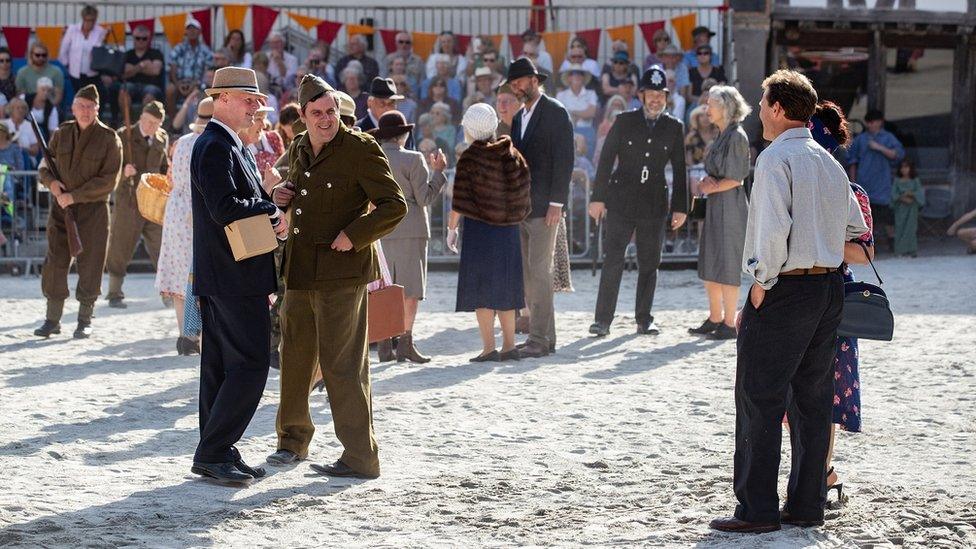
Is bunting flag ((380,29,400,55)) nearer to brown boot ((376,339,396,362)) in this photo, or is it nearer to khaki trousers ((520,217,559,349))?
khaki trousers ((520,217,559,349))

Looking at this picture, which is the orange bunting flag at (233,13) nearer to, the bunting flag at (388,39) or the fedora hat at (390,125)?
the bunting flag at (388,39)

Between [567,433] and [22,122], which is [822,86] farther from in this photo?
[567,433]

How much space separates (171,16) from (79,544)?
48.5ft

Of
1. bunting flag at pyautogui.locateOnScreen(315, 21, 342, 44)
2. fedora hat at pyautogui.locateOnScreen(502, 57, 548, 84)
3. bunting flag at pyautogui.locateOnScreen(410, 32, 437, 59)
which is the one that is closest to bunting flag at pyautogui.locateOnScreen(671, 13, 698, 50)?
bunting flag at pyautogui.locateOnScreen(410, 32, 437, 59)

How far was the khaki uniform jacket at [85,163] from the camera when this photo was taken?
10.9 metres

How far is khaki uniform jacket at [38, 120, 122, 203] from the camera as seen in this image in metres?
10.9

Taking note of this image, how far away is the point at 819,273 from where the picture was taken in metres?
5.48

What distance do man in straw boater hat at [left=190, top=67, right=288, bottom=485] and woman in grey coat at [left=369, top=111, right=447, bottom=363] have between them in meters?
3.16

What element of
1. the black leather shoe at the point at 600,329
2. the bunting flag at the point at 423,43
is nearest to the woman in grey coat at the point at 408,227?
the black leather shoe at the point at 600,329

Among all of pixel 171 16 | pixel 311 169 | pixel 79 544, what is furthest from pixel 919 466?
pixel 171 16

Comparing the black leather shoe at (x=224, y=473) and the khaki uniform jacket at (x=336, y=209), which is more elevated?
the khaki uniform jacket at (x=336, y=209)

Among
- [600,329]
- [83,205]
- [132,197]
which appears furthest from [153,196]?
[600,329]

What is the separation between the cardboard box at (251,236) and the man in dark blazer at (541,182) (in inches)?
166

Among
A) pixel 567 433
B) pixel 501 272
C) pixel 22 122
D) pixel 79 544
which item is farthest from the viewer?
pixel 22 122
